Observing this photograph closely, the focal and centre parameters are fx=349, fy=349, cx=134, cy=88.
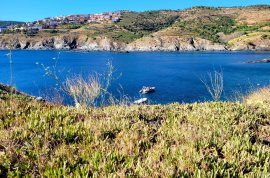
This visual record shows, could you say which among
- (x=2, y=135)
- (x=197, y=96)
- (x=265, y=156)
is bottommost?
(x=197, y=96)

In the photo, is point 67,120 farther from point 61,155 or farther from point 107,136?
point 61,155

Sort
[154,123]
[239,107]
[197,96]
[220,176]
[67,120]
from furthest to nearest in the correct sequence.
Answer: [197,96]
[239,107]
[154,123]
[67,120]
[220,176]

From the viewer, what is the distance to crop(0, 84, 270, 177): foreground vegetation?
4.20m

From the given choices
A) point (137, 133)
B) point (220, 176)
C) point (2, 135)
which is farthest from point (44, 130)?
point (220, 176)

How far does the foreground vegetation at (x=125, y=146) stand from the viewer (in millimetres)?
4195

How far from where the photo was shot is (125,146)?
4938 millimetres

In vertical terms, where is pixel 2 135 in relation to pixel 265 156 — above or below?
above

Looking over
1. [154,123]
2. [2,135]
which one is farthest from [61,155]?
[154,123]

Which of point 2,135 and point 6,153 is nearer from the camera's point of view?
point 6,153

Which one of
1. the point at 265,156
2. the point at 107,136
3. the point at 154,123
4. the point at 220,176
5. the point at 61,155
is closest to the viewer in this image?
the point at 220,176

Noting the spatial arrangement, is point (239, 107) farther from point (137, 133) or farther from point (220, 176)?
point (220, 176)

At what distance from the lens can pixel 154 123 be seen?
6953mm

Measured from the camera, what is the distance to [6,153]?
4.48 meters

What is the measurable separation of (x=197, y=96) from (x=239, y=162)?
54.0 m
